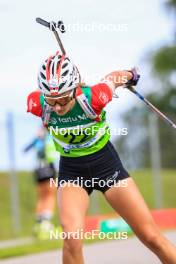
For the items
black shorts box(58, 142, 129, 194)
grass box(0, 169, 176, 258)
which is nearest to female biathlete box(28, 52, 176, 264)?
black shorts box(58, 142, 129, 194)

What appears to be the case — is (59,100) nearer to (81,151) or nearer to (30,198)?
(81,151)

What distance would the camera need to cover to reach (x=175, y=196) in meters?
20.7

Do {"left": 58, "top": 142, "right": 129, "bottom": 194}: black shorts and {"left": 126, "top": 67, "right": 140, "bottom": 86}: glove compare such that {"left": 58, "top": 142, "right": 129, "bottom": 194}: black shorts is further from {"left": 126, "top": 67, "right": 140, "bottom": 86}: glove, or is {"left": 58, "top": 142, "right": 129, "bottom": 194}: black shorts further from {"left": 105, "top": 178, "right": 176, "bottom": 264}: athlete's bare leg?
{"left": 126, "top": 67, "right": 140, "bottom": 86}: glove

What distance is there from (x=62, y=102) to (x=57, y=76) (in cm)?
23

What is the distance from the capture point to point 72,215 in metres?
7.06

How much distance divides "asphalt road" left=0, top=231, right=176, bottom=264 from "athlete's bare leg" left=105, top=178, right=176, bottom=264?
2650 millimetres

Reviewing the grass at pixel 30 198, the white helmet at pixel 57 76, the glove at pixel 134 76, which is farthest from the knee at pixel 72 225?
the grass at pixel 30 198

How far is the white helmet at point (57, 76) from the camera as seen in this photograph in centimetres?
696

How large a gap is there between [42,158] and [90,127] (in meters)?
7.61

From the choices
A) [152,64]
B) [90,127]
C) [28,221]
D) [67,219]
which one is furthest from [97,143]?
[152,64]

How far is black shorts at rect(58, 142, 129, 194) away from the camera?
7.38 meters

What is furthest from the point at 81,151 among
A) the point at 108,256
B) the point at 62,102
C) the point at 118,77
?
the point at 108,256

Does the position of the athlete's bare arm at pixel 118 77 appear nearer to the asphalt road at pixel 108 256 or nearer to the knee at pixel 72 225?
the knee at pixel 72 225

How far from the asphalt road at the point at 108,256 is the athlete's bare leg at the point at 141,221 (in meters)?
2.65
